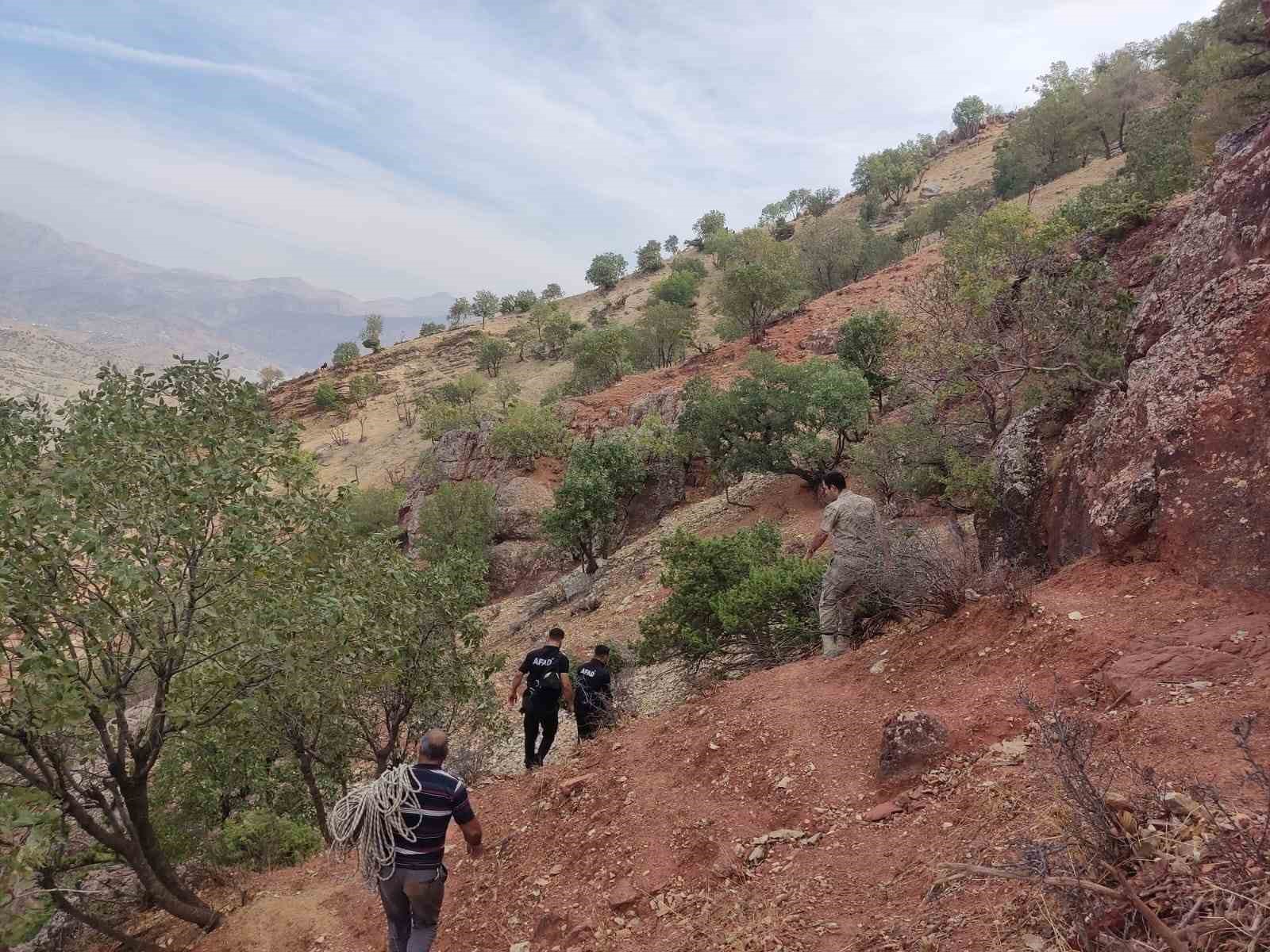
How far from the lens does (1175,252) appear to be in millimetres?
7762

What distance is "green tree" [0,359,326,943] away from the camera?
4.62 m

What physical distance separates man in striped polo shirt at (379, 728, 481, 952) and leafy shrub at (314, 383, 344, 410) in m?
53.8

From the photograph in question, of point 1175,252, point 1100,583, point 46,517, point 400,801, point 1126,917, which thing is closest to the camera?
point 1126,917

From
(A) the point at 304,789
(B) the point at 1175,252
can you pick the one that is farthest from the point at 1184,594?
(A) the point at 304,789

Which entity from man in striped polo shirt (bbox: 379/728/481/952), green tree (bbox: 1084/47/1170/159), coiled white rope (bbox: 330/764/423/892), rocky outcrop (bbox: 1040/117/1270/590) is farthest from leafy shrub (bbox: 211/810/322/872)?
green tree (bbox: 1084/47/1170/159)

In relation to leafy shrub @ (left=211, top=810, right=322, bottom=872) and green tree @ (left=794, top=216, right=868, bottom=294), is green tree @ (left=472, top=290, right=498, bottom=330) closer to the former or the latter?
green tree @ (left=794, top=216, right=868, bottom=294)

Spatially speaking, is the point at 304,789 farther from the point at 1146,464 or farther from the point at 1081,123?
the point at 1081,123

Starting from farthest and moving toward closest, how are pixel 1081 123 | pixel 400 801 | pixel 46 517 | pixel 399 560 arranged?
pixel 1081 123
pixel 399 560
pixel 46 517
pixel 400 801

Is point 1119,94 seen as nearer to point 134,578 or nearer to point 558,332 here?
point 558,332

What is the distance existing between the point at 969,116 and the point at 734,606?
78.0 meters

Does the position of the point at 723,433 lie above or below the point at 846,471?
above

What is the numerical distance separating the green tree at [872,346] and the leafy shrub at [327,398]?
138ft

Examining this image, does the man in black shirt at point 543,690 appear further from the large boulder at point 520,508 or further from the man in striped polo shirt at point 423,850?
the large boulder at point 520,508

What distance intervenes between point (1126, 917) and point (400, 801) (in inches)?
138
